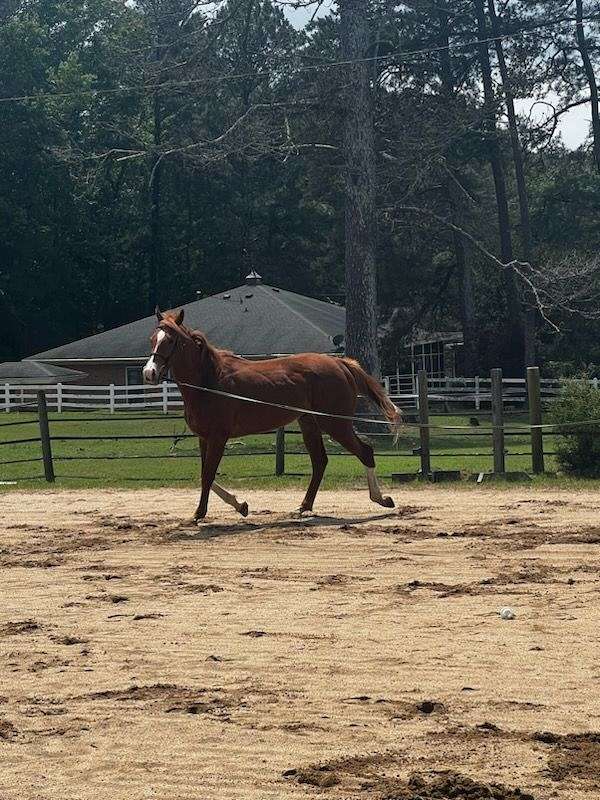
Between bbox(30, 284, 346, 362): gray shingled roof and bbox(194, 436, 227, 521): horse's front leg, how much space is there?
3005 centimetres

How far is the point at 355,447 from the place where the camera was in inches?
575

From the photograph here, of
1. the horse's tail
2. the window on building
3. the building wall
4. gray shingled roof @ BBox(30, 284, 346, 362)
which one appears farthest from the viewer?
the building wall

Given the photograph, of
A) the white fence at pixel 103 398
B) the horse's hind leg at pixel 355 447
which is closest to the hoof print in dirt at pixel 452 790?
the horse's hind leg at pixel 355 447

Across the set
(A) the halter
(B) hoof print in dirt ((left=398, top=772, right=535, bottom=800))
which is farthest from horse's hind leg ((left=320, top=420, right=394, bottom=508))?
(B) hoof print in dirt ((left=398, top=772, right=535, bottom=800))

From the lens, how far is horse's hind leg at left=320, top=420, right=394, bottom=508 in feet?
47.8

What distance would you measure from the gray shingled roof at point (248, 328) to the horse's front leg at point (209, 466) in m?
30.0

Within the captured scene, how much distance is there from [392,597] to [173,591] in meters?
1.70

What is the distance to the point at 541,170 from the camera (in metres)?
52.2

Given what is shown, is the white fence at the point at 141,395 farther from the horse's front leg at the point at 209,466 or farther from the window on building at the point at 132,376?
the horse's front leg at the point at 209,466

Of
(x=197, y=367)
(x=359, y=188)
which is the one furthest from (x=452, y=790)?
(x=359, y=188)

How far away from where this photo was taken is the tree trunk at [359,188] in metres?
27.3

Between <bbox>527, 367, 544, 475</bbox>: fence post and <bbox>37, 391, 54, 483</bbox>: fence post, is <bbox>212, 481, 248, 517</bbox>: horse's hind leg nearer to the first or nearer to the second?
<bbox>527, 367, 544, 475</bbox>: fence post

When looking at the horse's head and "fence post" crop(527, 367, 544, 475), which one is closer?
the horse's head

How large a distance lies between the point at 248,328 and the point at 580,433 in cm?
2989
